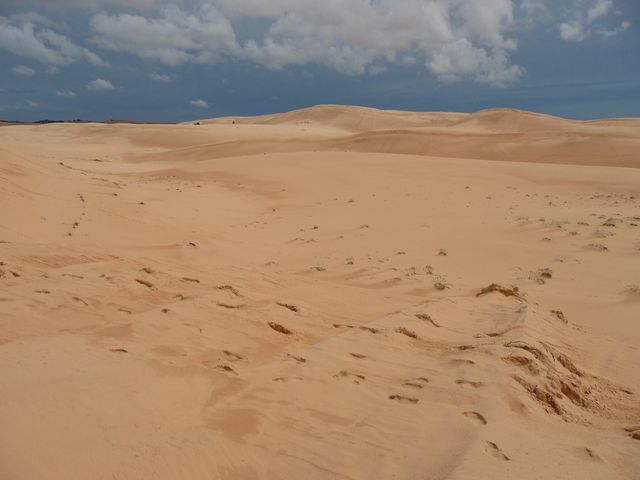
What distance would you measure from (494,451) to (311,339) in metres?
2.19

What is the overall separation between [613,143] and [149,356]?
2792cm

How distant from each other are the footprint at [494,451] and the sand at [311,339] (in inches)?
0.5

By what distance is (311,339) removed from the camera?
16.1ft

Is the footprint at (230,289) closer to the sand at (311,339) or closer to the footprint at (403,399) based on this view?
the sand at (311,339)

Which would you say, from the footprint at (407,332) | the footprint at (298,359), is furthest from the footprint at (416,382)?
the footprint at (407,332)

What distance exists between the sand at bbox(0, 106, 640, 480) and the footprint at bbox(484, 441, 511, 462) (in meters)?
0.01

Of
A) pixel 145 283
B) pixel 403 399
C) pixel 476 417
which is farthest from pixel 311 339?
pixel 145 283

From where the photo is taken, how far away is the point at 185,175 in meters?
18.5

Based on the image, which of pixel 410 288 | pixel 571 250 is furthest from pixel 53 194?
pixel 571 250

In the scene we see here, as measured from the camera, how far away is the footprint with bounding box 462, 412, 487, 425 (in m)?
3.36

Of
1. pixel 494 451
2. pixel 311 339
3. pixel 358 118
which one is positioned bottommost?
pixel 311 339

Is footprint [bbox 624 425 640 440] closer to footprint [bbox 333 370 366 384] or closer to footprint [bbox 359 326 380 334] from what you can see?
footprint [bbox 333 370 366 384]

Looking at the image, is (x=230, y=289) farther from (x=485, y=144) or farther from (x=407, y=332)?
(x=485, y=144)

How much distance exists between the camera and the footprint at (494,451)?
295 cm
